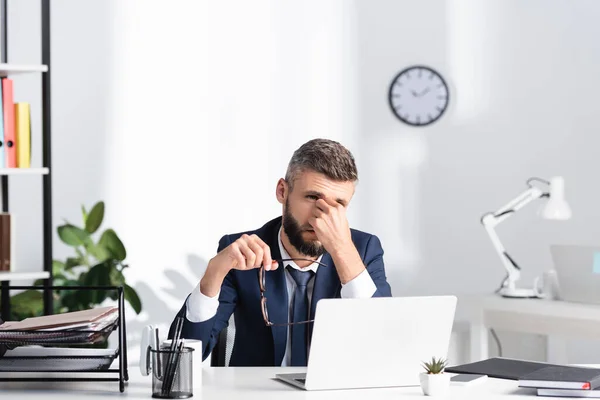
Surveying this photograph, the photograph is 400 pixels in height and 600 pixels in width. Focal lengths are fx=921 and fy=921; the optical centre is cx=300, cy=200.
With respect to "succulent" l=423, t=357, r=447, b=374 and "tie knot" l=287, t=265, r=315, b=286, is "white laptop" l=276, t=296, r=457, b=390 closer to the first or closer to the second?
"succulent" l=423, t=357, r=447, b=374

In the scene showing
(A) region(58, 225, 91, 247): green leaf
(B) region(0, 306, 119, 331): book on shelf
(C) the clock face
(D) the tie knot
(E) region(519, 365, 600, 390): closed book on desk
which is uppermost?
(C) the clock face

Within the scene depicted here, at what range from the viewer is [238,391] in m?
1.87

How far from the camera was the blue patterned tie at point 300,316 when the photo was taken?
2.37 meters

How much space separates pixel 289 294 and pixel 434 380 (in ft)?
2.19

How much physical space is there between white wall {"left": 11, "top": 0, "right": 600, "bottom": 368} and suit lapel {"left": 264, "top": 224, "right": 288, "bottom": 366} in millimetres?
2064

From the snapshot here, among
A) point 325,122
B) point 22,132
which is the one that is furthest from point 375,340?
point 325,122

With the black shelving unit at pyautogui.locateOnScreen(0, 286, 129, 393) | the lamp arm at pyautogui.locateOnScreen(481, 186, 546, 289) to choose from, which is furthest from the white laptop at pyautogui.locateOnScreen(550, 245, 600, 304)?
the black shelving unit at pyautogui.locateOnScreen(0, 286, 129, 393)

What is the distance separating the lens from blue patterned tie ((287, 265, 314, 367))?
2367 millimetres

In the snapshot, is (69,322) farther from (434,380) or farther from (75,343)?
(434,380)

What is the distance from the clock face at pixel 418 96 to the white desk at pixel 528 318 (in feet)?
3.39

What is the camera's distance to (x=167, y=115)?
4410 millimetres

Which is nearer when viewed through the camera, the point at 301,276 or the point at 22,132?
the point at 301,276

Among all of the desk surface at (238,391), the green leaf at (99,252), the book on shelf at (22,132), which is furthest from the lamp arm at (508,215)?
the desk surface at (238,391)

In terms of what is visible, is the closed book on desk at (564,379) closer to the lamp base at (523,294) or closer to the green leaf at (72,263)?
the lamp base at (523,294)
